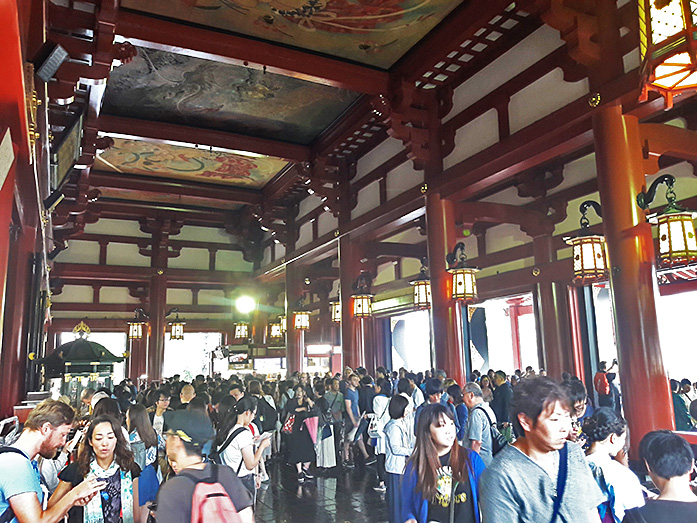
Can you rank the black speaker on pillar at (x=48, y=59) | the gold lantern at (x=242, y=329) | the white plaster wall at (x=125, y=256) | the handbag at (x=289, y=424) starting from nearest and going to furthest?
the black speaker on pillar at (x=48, y=59)
the handbag at (x=289, y=424)
the white plaster wall at (x=125, y=256)
the gold lantern at (x=242, y=329)

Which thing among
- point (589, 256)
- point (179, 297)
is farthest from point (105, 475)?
point (179, 297)

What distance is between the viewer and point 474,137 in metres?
8.27

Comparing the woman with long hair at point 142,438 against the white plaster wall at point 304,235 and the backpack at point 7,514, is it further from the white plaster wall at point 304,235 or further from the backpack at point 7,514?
the white plaster wall at point 304,235

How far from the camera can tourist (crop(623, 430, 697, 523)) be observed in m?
2.10

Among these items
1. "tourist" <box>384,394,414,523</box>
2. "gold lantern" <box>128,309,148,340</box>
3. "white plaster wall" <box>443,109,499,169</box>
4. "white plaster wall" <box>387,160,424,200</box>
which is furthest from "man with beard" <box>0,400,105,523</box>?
"gold lantern" <box>128,309,148,340</box>

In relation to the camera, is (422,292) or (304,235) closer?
(422,292)

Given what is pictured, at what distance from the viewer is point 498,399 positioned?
6984mm

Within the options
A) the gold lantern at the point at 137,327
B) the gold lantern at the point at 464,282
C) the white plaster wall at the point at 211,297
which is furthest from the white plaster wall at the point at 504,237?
the white plaster wall at the point at 211,297

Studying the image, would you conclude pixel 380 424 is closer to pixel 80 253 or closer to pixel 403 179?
pixel 403 179

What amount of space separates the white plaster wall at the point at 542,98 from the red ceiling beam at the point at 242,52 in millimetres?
2374

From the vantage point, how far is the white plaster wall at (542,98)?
257 inches

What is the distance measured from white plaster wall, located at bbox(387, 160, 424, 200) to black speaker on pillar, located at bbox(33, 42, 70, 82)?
5788mm

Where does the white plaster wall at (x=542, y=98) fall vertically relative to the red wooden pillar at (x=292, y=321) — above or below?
above

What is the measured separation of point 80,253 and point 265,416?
12.5 meters
